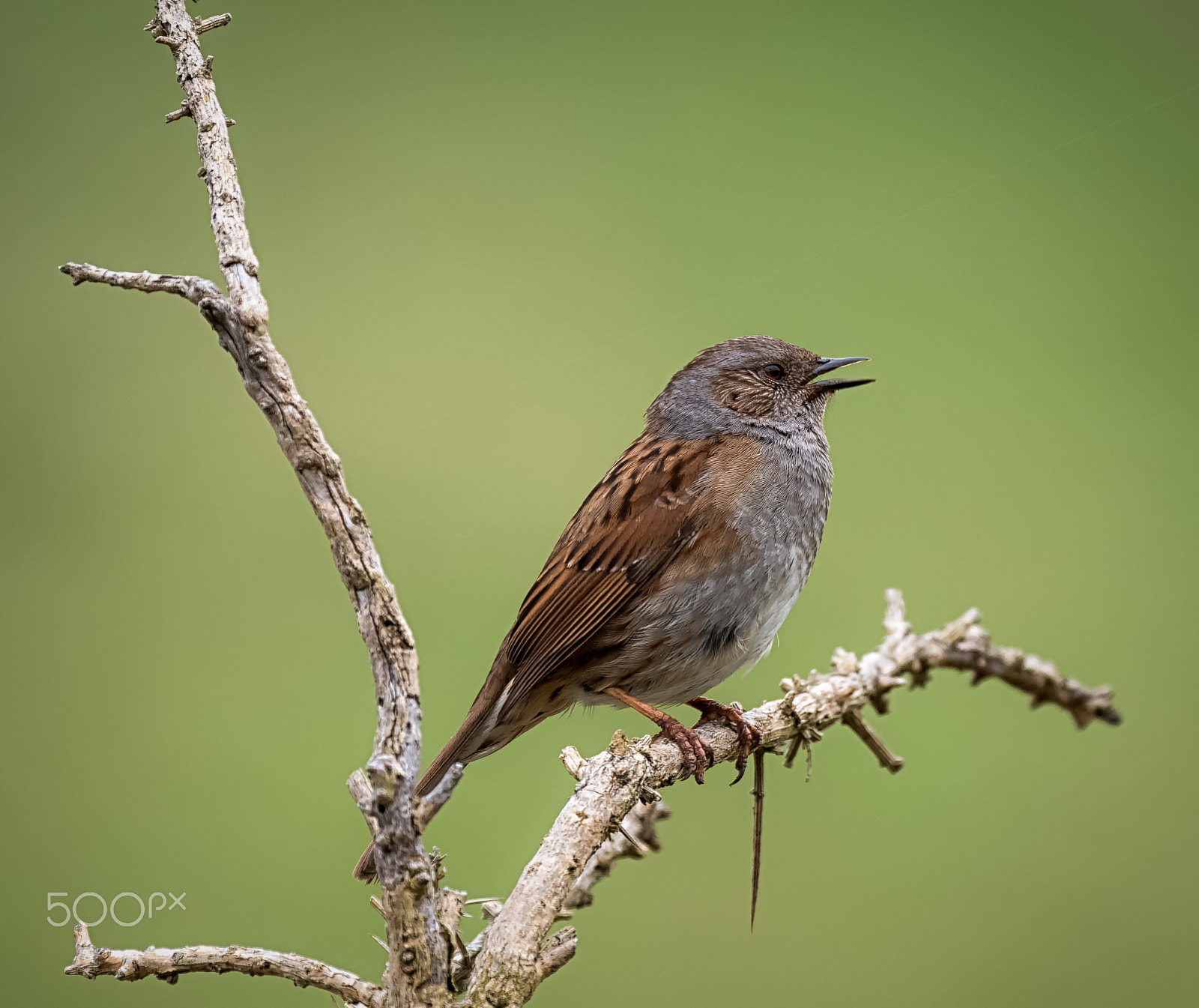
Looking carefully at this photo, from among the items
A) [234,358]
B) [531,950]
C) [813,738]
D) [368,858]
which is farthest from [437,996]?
[813,738]

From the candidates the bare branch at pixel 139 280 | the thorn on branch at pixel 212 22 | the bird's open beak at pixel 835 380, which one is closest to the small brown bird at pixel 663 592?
the bird's open beak at pixel 835 380

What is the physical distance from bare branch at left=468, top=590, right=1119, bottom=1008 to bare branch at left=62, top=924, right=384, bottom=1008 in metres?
0.16

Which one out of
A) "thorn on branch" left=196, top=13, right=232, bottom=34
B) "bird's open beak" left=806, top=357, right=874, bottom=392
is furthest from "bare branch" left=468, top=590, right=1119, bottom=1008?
"thorn on branch" left=196, top=13, right=232, bottom=34

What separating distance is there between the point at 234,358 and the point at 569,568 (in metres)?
0.94

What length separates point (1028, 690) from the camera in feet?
6.10

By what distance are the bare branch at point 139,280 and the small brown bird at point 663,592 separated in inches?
36.9

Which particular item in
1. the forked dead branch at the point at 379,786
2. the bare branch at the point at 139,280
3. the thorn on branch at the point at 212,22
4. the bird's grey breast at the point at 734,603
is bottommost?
the forked dead branch at the point at 379,786

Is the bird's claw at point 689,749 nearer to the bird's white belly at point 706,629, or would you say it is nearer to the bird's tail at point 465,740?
the bird's white belly at point 706,629

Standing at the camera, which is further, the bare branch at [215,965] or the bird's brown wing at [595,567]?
the bird's brown wing at [595,567]

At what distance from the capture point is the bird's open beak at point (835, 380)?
2.27m

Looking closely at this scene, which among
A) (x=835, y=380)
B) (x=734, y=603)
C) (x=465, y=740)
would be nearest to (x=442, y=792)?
(x=465, y=740)

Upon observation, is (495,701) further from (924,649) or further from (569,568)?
(924,649)

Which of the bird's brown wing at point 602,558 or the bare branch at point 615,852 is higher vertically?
the bird's brown wing at point 602,558

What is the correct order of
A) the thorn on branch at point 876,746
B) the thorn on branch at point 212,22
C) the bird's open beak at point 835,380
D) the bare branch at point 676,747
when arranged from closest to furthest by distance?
1. the bare branch at point 676,747
2. the thorn on branch at point 212,22
3. the thorn on branch at point 876,746
4. the bird's open beak at point 835,380
